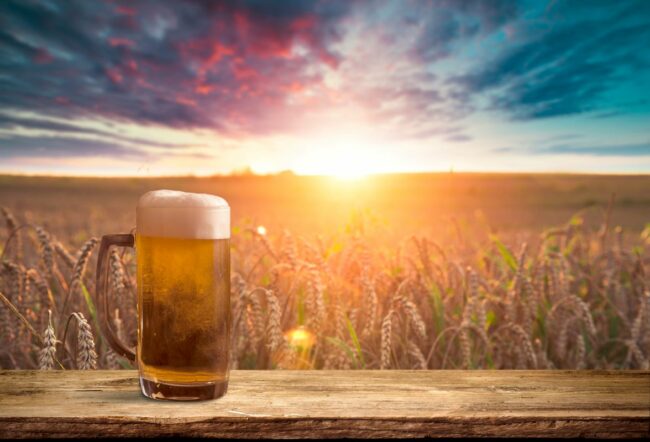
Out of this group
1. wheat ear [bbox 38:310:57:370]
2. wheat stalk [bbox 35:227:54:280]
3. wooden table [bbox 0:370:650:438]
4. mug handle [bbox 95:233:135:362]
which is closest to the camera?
wooden table [bbox 0:370:650:438]

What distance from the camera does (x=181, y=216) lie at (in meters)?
1.70

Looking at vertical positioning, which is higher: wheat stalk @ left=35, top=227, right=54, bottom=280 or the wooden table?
wheat stalk @ left=35, top=227, right=54, bottom=280

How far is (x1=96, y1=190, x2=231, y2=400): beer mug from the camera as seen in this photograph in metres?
1.69

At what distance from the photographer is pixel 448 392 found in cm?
187

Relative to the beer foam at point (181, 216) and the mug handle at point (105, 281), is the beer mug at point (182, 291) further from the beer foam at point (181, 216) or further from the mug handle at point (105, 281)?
the mug handle at point (105, 281)

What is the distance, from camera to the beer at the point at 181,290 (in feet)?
5.55

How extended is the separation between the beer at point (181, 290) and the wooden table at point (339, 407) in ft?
0.36

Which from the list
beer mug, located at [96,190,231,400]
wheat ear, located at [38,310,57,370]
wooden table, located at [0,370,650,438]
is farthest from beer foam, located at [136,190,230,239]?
wheat ear, located at [38,310,57,370]

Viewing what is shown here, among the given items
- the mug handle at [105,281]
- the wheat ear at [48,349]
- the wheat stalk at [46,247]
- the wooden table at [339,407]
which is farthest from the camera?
the wheat stalk at [46,247]

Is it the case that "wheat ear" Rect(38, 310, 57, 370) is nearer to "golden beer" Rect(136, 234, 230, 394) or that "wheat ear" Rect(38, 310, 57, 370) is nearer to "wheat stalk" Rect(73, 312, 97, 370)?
"wheat stalk" Rect(73, 312, 97, 370)

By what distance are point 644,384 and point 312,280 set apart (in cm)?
129

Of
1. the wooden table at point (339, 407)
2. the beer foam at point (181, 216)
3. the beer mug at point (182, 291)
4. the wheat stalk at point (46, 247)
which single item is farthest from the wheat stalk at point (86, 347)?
the wheat stalk at point (46, 247)

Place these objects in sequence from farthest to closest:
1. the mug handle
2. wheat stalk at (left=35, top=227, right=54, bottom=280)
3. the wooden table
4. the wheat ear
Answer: wheat stalk at (left=35, top=227, right=54, bottom=280)
the wheat ear
the mug handle
the wooden table

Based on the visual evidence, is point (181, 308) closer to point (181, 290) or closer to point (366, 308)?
point (181, 290)
